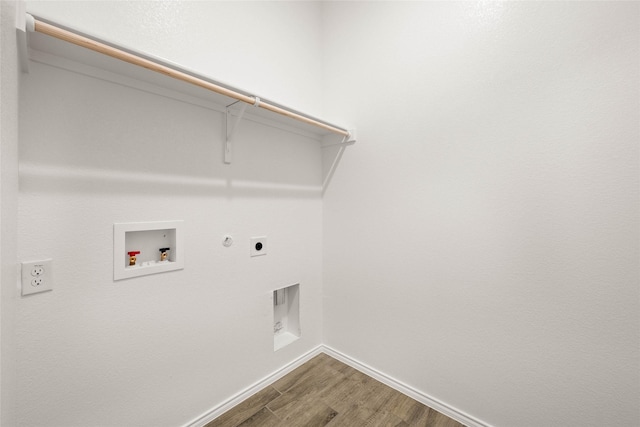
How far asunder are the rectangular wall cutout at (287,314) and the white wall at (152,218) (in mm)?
102

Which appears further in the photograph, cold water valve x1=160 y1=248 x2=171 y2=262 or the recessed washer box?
cold water valve x1=160 y1=248 x2=171 y2=262

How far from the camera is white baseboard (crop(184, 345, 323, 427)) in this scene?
1330 mm

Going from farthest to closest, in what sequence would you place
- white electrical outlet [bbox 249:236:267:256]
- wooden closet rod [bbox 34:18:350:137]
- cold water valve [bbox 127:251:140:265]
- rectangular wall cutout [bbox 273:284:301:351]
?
1. rectangular wall cutout [bbox 273:284:301:351]
2. white electrical outlet [bbox 249:236:267:256]
3. cold water valve [bbox 127:251:140:265]
4. wooden closet rod [bbox 34:18:350:137]

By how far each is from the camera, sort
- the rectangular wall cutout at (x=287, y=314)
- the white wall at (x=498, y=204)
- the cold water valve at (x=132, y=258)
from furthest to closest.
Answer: the rectangular wall cutout at (x=287, y=314) < the cold water valve at (x=132, y=258) < the white wall at (x=498, y=204)

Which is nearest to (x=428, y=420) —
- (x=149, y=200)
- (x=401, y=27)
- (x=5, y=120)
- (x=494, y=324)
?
(x=494, y=324)

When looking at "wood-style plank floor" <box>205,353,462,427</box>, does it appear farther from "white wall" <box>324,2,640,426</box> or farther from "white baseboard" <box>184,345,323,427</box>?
"white wall" <box>324,2,640,426</box>

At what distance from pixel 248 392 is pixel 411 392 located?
0.98 meters

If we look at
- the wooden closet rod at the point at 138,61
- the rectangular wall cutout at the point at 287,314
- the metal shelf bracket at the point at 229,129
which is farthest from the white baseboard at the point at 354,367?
the wooden closet rod at the point at 138,61

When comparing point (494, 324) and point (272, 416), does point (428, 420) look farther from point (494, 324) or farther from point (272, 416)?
point (272, 416)

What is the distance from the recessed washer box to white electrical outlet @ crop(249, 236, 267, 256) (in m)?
0.39

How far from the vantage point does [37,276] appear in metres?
0.90

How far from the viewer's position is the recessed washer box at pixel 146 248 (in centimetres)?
106

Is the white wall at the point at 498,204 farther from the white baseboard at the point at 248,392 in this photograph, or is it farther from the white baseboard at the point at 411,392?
the white baseboard at the point at 248,392

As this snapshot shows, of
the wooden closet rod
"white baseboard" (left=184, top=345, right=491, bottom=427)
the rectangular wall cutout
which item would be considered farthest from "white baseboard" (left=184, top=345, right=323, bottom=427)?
the wooden closet rod
